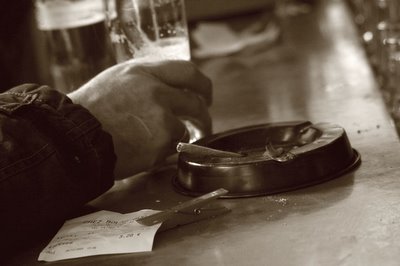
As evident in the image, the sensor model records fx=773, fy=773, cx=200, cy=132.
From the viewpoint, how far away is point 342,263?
0.93 meters

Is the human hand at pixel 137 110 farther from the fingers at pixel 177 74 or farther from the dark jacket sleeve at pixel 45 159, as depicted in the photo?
the dark jacket sleeve at pixel 45 159

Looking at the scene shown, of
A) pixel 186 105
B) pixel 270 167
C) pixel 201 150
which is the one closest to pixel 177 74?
pixel 186 105

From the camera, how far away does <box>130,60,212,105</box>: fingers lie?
154cm

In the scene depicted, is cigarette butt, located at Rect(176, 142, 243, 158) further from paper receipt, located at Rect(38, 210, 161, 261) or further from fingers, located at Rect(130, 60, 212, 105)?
fingers, located at Rect(130, 60, 212, 105)

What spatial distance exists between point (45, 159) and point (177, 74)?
40 centimetres

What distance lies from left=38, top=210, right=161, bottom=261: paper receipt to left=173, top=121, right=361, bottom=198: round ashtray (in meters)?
0.12

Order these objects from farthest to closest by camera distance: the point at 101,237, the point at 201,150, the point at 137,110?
the point at 137,110 < the point at 201,150 < the point at 101,237

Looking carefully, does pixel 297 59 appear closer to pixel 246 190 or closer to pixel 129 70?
pixel 129 70

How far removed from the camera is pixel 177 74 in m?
1.56

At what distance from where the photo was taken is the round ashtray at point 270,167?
124cm

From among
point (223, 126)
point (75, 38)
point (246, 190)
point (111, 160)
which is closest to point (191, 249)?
point (246, 190)

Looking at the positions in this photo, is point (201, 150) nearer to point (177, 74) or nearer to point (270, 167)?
point (270, 167)

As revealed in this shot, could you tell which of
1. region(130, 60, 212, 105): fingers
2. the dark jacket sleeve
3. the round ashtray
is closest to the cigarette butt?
the round ashtray

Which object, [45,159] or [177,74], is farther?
[177,74]
